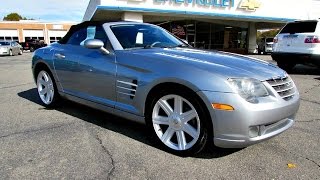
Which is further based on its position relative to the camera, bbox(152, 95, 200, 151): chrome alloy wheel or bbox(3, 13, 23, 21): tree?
bbox(3, 13, 23, 21): tree

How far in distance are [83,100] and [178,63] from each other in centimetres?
185

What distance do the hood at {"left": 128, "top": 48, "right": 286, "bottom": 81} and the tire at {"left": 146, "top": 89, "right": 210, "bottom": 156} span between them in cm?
35

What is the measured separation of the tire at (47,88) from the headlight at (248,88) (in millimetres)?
3376

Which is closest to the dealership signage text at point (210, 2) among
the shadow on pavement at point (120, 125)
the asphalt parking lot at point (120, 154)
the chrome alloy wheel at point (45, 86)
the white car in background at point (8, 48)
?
the white car in background at point (8, 48)

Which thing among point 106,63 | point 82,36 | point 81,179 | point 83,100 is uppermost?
point 82,36

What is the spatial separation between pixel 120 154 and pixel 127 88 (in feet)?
2.67

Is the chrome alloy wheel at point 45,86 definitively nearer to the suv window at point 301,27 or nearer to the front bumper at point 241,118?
the front bumper at point 241,118

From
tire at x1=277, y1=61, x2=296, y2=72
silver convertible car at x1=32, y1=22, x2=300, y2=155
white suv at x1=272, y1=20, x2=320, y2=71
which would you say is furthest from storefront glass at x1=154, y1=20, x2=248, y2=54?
silver convertible car at x1=32, y1=22, x2=300, y2=155

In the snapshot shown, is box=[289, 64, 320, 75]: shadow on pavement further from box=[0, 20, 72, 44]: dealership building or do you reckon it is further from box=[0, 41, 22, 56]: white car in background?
box=[0, 20, 72, 44]: dealership building

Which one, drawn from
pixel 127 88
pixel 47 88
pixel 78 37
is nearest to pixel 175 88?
pixel 127 88

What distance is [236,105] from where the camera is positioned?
2990 mm

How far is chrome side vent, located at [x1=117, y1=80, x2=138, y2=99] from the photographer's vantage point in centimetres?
378

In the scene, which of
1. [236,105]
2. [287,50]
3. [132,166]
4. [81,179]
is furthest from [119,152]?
[287,50]

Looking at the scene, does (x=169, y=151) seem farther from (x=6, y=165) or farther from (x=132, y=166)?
(x=6, y=165)
